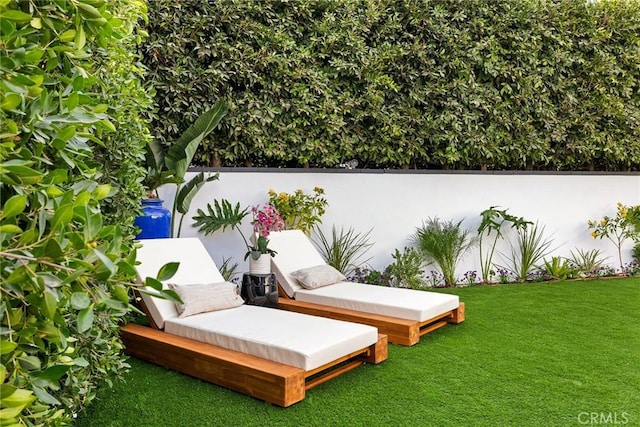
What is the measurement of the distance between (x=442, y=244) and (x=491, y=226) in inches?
40.7

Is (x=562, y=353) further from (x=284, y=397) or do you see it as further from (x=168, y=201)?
(x=168, y=201)

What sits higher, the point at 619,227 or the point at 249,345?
the point at 619,227

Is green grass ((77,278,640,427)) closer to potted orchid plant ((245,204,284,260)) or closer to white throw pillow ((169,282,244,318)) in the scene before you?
white throw pillow ((169,282,244,318))

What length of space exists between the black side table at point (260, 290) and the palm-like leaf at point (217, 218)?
56.2 inches

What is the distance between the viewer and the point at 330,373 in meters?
3.68

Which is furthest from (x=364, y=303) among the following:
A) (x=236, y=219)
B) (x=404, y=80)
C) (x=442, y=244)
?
(x=404, y=80)

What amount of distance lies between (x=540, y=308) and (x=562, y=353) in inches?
68.5

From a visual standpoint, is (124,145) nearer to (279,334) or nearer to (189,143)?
(279,334)

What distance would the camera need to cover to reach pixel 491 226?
7.79 m

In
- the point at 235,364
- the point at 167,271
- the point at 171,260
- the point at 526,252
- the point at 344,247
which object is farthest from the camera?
the point at 526,252

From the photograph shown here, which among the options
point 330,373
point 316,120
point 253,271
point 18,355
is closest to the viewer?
point 18,355

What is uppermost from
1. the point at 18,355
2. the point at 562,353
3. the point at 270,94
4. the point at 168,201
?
the point at 270,94

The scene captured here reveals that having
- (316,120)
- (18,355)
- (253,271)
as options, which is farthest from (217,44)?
(18,355)

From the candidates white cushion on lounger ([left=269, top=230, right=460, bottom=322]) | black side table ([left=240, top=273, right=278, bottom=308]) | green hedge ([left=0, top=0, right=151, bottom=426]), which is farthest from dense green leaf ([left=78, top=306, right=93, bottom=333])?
black side table ([left=240, top=273, right=278, bottom=308])
